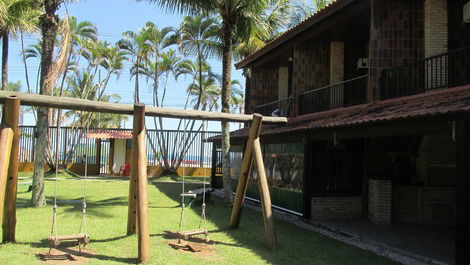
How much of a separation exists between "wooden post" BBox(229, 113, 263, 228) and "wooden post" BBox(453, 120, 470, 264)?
3689 mm

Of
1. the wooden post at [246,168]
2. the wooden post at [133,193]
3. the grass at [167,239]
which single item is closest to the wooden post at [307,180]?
the grass at [167,239]

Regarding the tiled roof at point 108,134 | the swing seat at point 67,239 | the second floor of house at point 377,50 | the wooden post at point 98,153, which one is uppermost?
the second floor of house at point 377,50

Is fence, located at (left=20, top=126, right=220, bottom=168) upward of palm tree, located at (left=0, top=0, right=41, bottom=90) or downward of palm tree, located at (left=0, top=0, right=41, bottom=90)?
downward

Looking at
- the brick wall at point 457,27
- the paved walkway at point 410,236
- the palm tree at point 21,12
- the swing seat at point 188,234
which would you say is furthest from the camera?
the palm tree at point 21,12

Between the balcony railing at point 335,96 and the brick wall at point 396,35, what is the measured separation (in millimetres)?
2417

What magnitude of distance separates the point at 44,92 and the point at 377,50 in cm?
884

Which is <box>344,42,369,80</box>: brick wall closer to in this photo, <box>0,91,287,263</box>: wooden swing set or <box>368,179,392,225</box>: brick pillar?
<box>368,179,392,225</box>: brick pillar

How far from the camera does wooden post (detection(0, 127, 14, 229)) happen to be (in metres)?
6.13

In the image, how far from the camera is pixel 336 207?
35.9ft

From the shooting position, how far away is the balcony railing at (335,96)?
42.9 feet

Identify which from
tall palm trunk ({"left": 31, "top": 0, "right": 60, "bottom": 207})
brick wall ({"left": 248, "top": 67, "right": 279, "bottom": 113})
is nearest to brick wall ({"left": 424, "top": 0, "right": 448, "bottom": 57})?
brick wall ({"left": 248, "top": 67, "right": 279, "bottom": 113})

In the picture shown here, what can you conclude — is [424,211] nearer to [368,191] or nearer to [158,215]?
A: [368,191]

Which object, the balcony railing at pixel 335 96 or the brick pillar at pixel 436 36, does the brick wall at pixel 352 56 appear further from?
the brick pillar at pixel 436 36

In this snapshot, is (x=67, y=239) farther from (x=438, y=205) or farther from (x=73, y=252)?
(x=438, y=205)
